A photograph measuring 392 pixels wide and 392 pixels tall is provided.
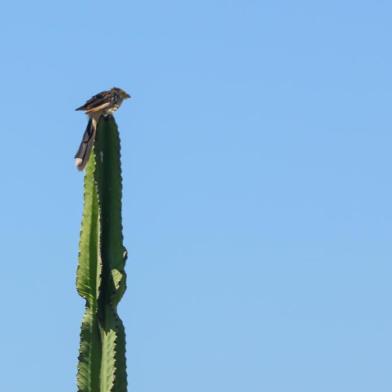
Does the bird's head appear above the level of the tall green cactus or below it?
above

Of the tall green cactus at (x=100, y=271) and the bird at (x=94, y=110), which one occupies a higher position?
the bird at (x=94, y=110)

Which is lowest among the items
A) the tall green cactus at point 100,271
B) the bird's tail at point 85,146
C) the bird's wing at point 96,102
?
the tall green cactus at point 100,271

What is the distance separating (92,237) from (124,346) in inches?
50.4

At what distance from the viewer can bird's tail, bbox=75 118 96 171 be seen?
42.1 ft

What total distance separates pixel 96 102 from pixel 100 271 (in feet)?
6.81

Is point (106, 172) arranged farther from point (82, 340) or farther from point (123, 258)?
point (82, 340)

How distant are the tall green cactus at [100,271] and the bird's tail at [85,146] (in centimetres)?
12

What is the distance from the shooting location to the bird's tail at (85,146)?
505 inches

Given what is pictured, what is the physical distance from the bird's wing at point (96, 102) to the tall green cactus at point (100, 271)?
19.6 inches

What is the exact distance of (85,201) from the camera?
41.5ft

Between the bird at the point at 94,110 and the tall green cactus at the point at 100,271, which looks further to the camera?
the bird at the point at 94,110

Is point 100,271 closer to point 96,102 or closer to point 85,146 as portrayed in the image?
point 85,146

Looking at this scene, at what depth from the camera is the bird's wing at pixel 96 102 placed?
13.1 m

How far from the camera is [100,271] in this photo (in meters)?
12.5
